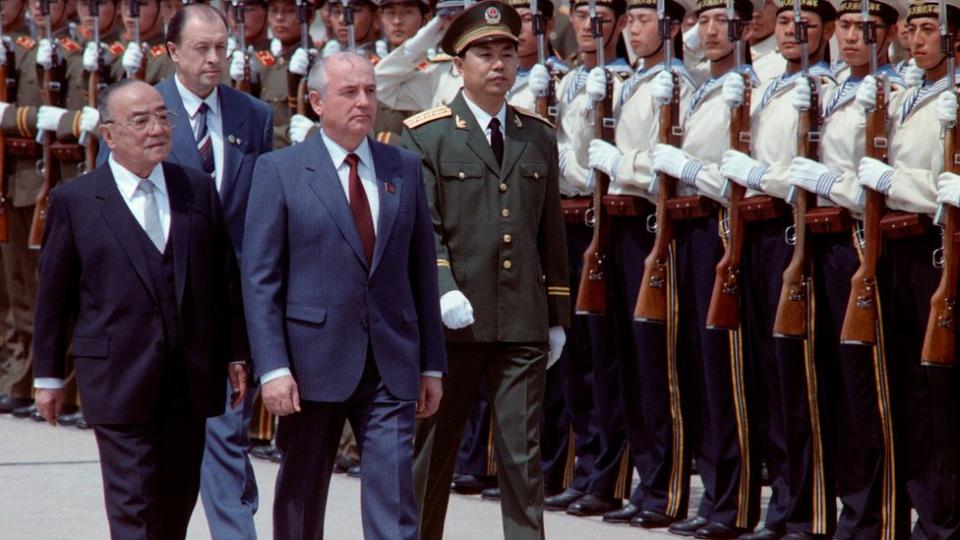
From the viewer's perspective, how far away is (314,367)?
634 cm

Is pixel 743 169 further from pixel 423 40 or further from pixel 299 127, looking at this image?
pixel 299 127

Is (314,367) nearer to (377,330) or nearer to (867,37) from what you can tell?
(377,330)

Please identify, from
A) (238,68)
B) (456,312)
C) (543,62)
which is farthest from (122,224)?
(238,68)

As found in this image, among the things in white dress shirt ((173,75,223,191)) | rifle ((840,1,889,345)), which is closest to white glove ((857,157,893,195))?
rifle ((840,1,889,345))

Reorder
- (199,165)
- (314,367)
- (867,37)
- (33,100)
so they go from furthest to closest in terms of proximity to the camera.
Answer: (33,100)
(867,37)
(199,165)
(314,367)

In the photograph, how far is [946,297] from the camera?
24.9 ft

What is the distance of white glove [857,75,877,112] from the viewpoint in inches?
309

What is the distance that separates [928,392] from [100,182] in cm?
327

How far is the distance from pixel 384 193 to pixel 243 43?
4642 mm

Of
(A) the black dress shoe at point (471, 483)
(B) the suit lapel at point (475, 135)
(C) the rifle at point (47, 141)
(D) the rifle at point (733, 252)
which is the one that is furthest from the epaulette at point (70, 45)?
(B) the suit lapel at point (475, 135)

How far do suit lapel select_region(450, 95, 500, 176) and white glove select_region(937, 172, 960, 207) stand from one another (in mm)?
1567

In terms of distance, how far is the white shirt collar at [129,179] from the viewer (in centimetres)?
648

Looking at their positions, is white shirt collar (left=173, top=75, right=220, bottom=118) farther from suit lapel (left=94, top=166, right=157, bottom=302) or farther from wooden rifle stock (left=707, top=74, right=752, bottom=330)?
wooden rifle stock (left=707, top=74, right=752, bottom=330)

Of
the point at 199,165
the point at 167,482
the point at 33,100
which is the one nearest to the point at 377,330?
the point at 167,482
